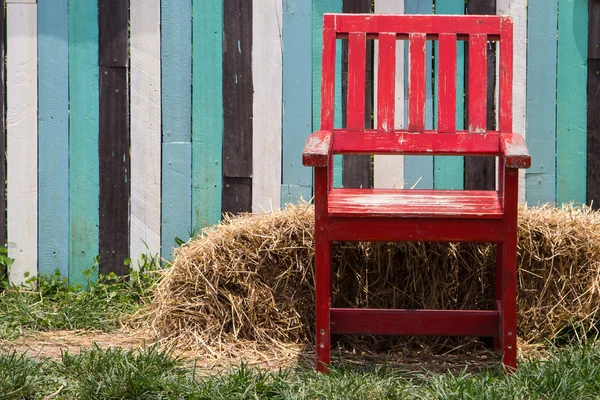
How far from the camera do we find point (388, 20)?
356 cm

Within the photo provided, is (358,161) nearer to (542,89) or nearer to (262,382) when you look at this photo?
(542,89)

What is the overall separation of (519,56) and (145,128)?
2019mm

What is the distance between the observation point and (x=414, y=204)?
3.17 metres

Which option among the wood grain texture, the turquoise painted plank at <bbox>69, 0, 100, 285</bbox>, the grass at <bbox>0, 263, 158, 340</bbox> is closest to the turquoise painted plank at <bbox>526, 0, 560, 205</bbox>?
the wood grain texture

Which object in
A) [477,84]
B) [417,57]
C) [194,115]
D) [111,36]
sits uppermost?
[111,36]

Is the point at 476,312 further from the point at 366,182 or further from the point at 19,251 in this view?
the point at 19,251

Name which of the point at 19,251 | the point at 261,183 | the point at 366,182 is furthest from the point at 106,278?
the point at 366,182

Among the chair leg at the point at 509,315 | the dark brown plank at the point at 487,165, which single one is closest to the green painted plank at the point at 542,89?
the dark brown plank at the point at 487,165

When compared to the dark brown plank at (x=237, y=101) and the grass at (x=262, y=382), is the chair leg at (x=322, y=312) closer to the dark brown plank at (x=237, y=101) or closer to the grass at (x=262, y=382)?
the grass at (x=262, y=382)

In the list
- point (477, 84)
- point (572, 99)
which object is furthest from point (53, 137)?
point (572, 99)

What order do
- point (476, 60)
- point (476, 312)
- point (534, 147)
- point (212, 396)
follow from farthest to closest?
point (534, 147), point (476, 60), point (476, 312), point (212, 396)

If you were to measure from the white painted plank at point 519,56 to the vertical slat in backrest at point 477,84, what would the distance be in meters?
0.76

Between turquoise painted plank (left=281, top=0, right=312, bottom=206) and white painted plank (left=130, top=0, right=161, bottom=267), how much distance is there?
2.24ft

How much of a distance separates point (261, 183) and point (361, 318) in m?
1.29
